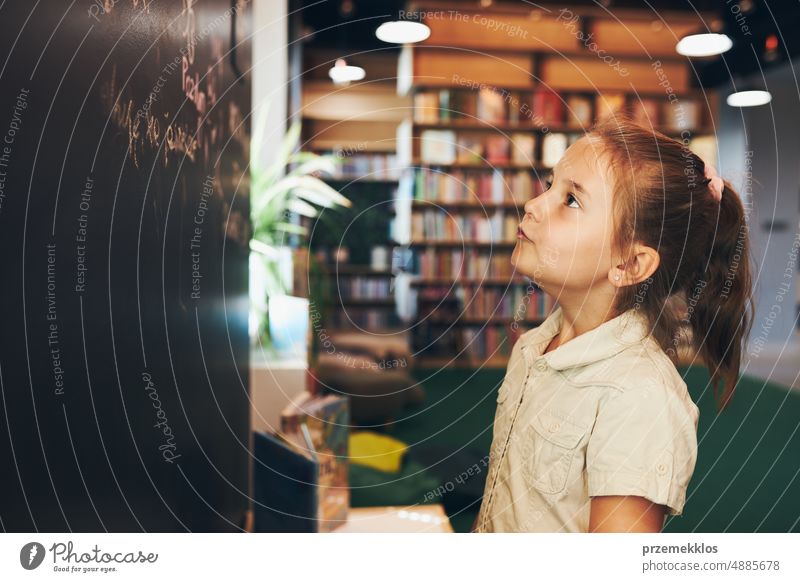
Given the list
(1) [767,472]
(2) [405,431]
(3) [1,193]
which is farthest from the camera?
(2) [405,431]

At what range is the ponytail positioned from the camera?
809mm

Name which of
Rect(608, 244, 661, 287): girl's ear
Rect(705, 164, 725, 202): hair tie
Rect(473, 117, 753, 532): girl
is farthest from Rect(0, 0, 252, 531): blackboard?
Rect(705, 164, 725, 202): hair tie

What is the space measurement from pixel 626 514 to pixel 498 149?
409cm

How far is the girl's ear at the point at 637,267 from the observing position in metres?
0.77

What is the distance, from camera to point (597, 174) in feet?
2.49

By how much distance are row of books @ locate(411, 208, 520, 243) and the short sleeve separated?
3776mm

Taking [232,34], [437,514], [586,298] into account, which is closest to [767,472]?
[437,514]

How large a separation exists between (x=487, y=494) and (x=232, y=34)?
904 millimetres

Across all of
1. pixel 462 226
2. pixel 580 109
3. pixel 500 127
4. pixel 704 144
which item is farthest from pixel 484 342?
pixel 704 144

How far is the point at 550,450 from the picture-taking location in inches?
30.4

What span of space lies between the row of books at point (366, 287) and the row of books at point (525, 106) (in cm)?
148

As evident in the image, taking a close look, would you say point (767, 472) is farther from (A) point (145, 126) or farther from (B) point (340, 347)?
(A) point (145, 126)

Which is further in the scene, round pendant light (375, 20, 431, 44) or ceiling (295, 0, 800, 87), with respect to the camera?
ceiling (295, 0, 800, 87)

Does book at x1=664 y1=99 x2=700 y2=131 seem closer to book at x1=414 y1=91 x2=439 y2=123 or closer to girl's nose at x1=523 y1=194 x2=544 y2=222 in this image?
book at x1=414 y1=91 x2=439 y2=123
